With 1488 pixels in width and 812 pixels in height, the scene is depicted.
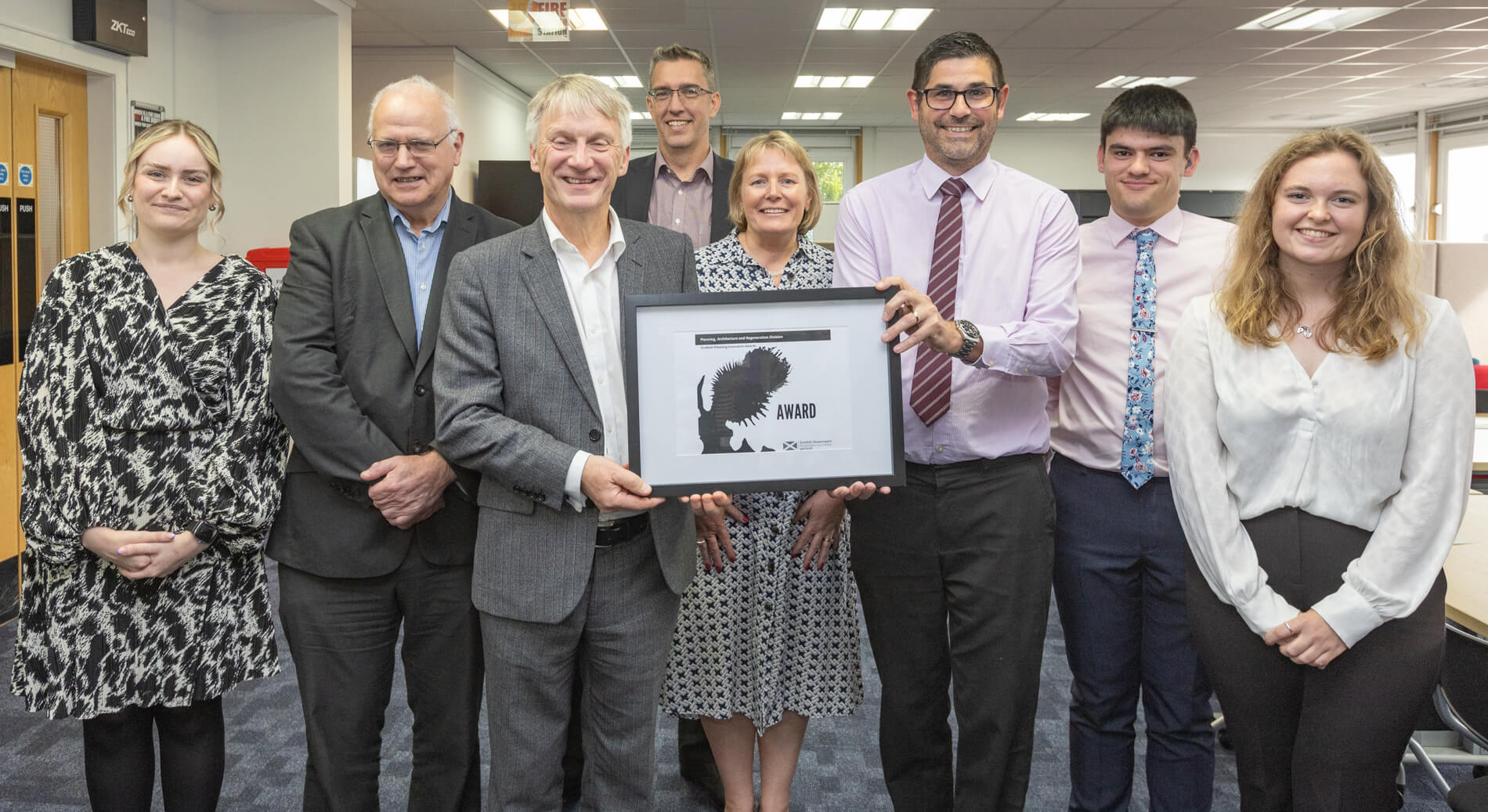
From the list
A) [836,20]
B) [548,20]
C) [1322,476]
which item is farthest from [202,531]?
[836,20]

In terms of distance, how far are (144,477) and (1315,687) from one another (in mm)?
2088

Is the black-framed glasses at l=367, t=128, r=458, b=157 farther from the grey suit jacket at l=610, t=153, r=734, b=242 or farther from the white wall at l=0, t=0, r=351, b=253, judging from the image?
the white wall at l=0, t=0, r=351, b=253

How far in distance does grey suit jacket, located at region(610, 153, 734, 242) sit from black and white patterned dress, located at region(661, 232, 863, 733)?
525 millimetres

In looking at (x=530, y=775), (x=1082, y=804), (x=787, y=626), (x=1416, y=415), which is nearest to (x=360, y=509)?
(x=530, y=775)

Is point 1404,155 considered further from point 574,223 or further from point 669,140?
point 574,223

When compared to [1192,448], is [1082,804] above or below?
below

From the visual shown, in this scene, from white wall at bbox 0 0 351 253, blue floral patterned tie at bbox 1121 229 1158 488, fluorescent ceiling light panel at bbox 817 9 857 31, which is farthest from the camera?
fluorescent ceiling light panel at bbox 817 9 857 31

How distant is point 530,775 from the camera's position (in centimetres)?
166

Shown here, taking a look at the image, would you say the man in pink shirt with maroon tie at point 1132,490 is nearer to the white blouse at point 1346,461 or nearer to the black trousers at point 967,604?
the black trousers at point 967,604

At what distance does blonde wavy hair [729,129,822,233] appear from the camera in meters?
2.32

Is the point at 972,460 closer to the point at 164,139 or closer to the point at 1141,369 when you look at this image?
the point at 1141,369

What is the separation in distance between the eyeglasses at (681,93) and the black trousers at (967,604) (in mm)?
1398

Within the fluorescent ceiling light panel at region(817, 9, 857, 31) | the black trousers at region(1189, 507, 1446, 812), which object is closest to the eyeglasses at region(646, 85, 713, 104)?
the black trousers at region(1189, 507, 1446, 812)

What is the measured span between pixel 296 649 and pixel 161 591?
0.27 meters
